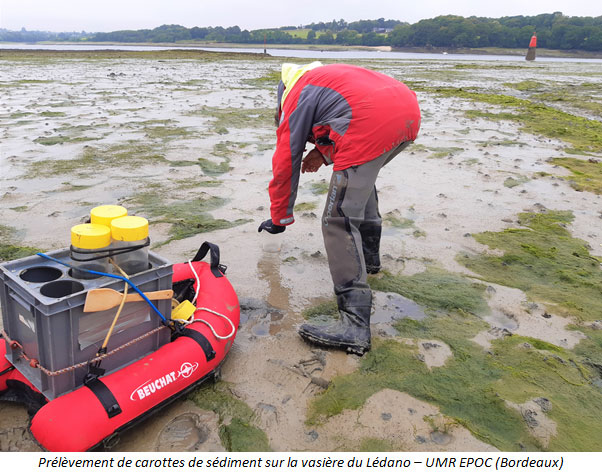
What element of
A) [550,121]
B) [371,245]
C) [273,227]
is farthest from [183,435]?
[550,121]

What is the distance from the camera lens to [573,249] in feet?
16.2

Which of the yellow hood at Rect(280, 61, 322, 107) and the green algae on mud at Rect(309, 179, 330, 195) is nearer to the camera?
the yellow hood at Rect(280, 61, 322, 107)

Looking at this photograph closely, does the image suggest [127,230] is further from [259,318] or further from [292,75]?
[292,75]

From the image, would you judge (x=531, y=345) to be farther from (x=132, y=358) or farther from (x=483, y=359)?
(x=132, y=358)

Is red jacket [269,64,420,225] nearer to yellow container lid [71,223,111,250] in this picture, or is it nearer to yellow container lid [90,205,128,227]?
yellow container lid [90,205,128,227]

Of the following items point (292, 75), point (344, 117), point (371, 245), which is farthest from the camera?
point (371, 245)

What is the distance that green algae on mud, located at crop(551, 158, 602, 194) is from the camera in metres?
7.01

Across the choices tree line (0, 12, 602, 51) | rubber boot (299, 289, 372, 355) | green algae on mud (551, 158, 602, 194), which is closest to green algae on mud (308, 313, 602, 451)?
rubber boot (299, 289, 372, 355)

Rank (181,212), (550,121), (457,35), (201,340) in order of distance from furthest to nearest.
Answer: (457,35) < (550,121) < (181,212) < (201,340)

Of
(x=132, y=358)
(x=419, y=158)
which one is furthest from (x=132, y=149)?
(x=132, y=358)

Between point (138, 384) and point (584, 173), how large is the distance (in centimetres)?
784

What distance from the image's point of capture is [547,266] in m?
4.55

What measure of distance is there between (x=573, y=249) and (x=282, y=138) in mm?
3439

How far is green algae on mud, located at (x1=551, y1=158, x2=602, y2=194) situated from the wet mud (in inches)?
6.9
